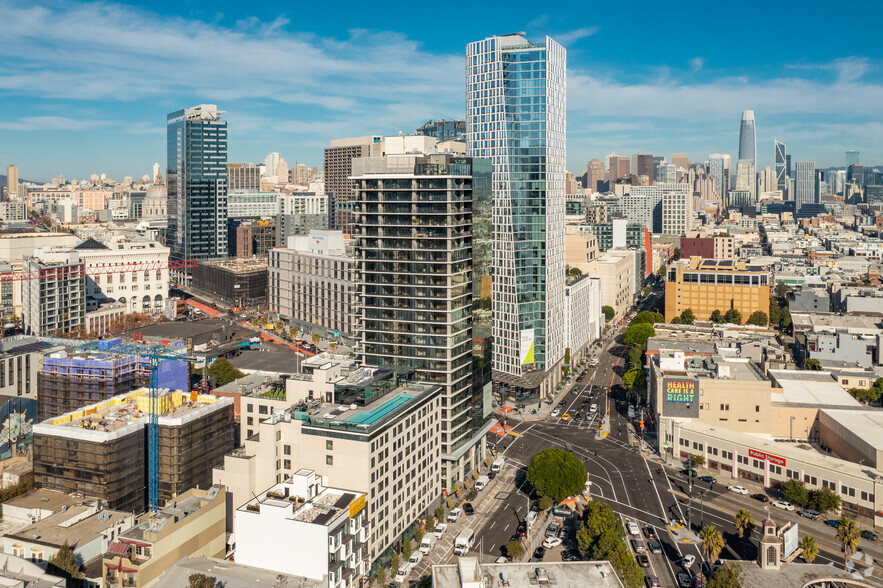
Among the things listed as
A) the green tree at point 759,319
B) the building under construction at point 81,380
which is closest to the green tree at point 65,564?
the building under construction at point 81,380

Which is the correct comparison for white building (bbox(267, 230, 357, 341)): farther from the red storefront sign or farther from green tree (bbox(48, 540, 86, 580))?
green tree (bbox(48, 540, 86, 580))

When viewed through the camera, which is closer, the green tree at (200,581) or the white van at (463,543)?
the green tree at (200,581)

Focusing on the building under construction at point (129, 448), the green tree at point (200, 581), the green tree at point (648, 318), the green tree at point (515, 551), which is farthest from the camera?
the green tree at point (648, 318)

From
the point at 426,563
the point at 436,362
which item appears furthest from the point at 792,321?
the point at 426,563

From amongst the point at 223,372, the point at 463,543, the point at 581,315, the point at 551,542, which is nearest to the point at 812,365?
the point at 581,315

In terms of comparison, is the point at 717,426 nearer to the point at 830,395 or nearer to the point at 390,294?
the point at 830,395

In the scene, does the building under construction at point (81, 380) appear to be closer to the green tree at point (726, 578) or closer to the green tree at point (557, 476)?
the green tree at point (557, 476)

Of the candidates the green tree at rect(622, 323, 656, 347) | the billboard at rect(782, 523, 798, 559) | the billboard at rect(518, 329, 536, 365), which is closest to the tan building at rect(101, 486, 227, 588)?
the billboard at rect(782, 523, 798, 559)
